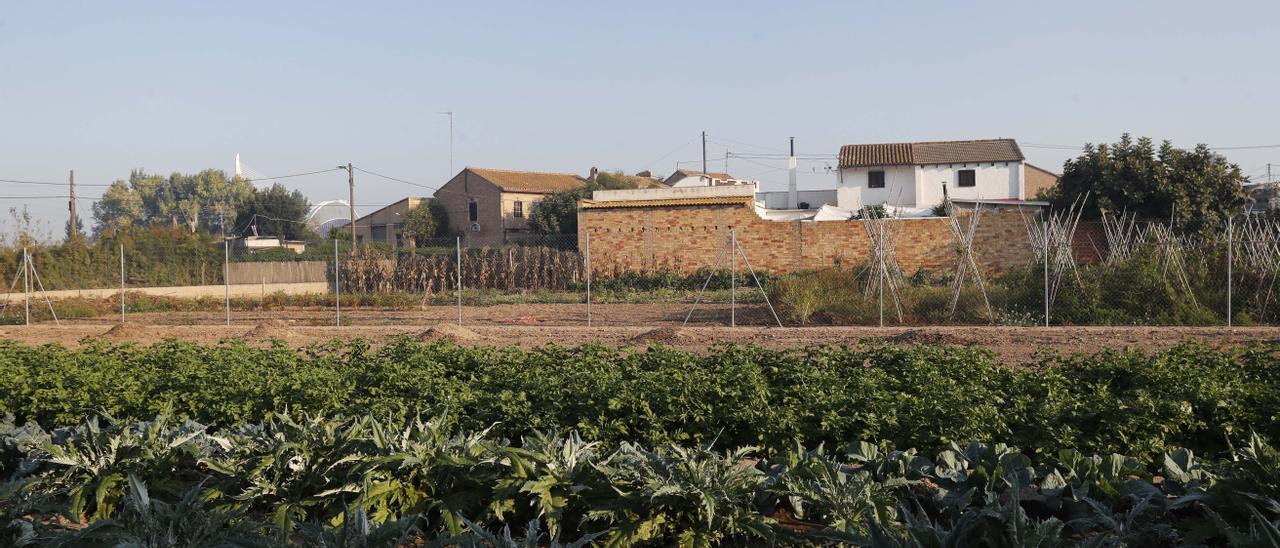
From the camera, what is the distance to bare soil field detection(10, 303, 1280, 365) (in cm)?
1252

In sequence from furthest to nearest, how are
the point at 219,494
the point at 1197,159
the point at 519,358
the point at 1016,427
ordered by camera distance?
the point at 1197,159, the point at 519,358, the point at 1016,427, the point at 219,494

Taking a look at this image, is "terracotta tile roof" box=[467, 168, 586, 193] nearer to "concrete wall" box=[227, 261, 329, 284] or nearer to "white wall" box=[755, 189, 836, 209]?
"white wall" box=[755, 189, 836, 209]

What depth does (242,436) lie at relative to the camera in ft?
17.3

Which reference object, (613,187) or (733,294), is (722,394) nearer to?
(733,294)

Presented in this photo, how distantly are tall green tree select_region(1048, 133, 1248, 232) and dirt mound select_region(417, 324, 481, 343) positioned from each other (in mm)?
17574

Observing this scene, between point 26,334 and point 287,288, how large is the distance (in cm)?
1371

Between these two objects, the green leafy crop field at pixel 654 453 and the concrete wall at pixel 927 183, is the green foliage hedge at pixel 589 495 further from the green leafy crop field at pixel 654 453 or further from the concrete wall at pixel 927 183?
the concrete wall at pixel 927 183

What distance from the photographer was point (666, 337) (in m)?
13.2

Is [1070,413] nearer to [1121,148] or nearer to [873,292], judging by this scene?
[873,292]

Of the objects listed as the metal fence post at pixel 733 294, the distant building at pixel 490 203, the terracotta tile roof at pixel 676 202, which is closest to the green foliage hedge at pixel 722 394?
the metal fence post at pixel 733 294

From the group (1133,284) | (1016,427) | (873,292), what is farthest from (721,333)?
(1016,427)

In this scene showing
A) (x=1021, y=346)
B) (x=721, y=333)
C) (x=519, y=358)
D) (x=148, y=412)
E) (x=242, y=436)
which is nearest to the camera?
(x=242, y=436)

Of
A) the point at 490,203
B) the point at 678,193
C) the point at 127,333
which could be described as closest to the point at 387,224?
the point at 490,203

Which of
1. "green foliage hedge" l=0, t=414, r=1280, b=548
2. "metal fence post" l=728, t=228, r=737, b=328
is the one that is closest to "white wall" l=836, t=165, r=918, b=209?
"metal fence post" l=728, t=228, r=737, b=328
